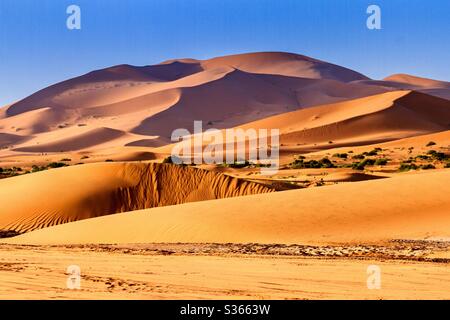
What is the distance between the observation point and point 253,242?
15.4 m

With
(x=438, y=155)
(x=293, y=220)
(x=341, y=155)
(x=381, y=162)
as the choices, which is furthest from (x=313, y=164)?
(x=293, y=220)

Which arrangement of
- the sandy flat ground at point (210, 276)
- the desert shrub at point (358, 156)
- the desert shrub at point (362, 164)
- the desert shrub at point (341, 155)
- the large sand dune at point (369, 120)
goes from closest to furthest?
the sandy flat ground at point (210, 276) < the desert shrub at point (362, 164) < the desert shrub at point (358, 156) < the desert shrub at point (341, 155) < the large sand dune at point (369, 120)

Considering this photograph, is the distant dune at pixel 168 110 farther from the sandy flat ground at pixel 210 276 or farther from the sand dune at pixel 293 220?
the sandy flat ground at pixel 210 276

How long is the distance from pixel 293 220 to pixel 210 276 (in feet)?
28.0

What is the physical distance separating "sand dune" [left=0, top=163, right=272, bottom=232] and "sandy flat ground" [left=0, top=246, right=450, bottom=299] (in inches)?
455

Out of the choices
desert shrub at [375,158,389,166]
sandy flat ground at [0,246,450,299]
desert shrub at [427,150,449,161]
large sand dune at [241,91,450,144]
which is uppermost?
large sand dune at [241,91,450,144]

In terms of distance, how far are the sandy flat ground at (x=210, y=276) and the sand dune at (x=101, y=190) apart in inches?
455

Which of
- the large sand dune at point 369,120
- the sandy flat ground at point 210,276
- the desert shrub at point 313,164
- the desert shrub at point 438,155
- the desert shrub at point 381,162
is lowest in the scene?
the desert shrub at point 313,164

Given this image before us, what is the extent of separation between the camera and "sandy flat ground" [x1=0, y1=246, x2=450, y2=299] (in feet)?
23.6

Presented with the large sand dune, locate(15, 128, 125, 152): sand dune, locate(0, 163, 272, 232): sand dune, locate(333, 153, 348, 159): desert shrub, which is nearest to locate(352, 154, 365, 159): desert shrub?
locate(333, 153, 348, 159): desert shrub

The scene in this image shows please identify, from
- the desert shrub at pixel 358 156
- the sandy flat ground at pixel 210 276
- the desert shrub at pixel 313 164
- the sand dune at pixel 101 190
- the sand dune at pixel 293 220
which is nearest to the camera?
the sandy flat ground at pixel 210 276

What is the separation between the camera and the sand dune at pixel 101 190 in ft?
76.7

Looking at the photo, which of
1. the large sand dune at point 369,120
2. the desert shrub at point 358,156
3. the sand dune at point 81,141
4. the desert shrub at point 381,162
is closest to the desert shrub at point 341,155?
the desert shrub at point 358,156

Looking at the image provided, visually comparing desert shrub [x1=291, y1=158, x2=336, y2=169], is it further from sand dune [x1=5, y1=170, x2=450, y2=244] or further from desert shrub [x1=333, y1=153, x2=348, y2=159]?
sand dune [x1=5, y1=170, x2=450, y2=244]
